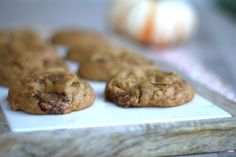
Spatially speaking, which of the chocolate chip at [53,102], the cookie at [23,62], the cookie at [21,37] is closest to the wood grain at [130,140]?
the chocolate chip at [53,102]

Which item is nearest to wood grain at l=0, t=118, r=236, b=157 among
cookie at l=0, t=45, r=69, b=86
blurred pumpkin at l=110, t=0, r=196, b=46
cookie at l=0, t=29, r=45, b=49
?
cookie at l=0, t=45, r=69, b=86

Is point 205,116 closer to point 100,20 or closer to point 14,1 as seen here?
point 100,20

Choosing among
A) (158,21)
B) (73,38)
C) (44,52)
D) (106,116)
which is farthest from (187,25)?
(106,116)

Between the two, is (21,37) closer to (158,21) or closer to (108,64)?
(108,64)

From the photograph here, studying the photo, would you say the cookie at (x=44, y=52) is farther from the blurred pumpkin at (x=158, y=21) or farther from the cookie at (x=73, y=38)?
the blurred pumpkin at (x=158, y=21)

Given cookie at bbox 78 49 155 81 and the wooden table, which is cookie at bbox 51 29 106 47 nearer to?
cookie at bbox 78 49 155 81

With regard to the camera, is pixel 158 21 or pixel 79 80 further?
pixel 158 21

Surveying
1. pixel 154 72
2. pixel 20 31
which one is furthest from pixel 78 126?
pixel 20 31
